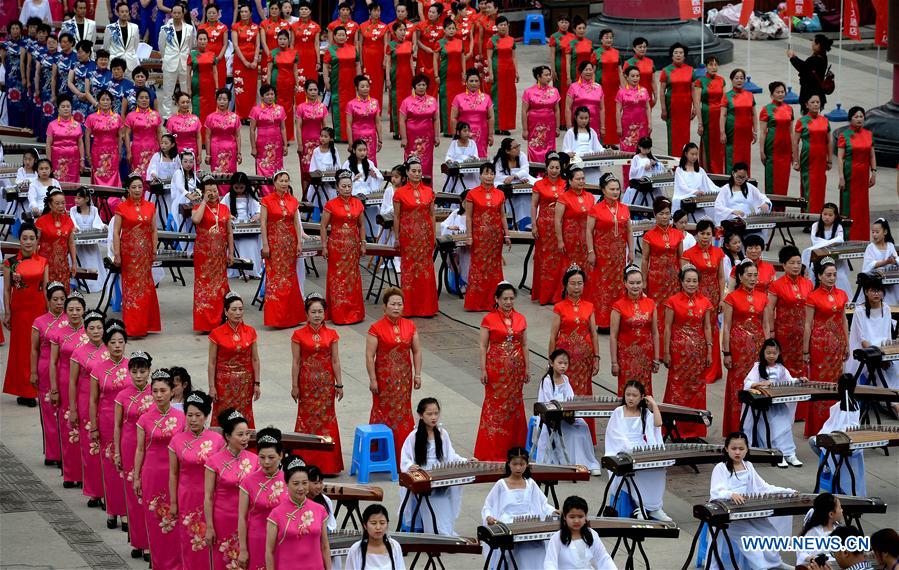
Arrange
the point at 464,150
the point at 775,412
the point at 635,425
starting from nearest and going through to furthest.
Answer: the point at 635,425 < the point at 775,412 < the point at 464,150

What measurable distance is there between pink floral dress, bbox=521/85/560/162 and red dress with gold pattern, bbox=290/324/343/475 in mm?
8881

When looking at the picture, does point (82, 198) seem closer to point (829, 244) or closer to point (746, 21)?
point (829, 244)

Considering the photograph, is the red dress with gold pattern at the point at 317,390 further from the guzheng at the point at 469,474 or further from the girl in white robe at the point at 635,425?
the girl in white robe at the point at 635,425

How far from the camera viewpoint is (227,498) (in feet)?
41.7

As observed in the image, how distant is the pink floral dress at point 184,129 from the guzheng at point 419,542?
10.4 m

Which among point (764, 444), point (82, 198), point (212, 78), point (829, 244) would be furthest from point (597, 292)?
point (212, 78)

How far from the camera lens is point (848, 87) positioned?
31266 millimetres

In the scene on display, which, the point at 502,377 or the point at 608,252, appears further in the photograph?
the point at 608,252

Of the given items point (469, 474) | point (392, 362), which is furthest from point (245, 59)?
point (469, 474)

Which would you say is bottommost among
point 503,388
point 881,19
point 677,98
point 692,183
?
point 503,388

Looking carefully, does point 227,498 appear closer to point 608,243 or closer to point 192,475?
point 192,475

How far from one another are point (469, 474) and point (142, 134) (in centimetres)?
1028

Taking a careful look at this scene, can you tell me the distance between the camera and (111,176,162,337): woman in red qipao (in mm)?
18547

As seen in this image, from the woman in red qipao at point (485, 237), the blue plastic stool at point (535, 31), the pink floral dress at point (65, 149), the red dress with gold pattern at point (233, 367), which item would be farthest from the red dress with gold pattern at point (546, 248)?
the blue plastic stool at point (535, 31)
